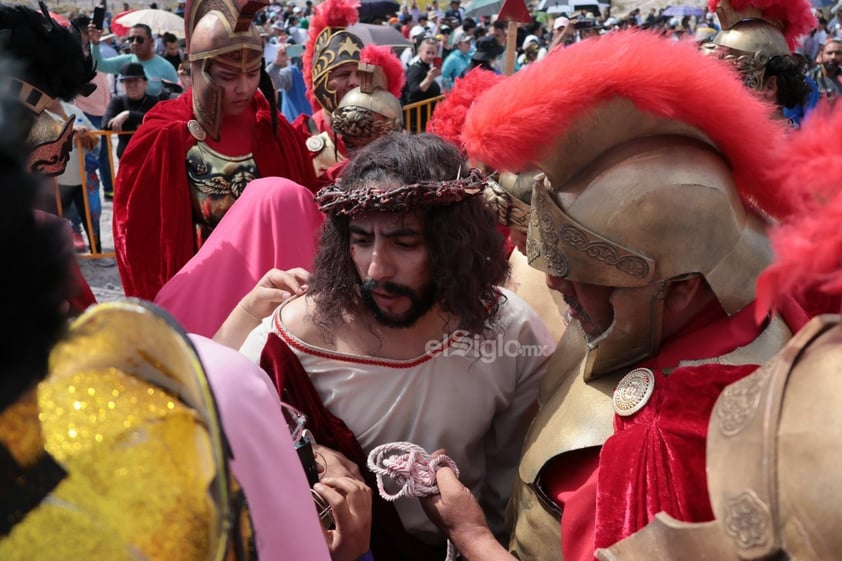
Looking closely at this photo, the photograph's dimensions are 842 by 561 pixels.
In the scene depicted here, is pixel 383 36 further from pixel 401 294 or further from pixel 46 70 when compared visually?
pixel 401 294

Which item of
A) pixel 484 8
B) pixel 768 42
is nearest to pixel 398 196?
pixel 768 42

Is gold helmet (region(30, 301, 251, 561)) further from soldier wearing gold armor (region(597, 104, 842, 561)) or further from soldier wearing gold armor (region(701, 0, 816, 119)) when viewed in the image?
soldier wearing gold armor (region(701, 0, 816, 119))

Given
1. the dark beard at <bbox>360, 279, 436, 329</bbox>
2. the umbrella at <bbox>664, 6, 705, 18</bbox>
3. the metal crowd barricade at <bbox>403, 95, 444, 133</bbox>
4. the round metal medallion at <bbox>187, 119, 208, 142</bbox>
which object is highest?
the dark beard at <bbox>360, 279, 436, 329</bbox>

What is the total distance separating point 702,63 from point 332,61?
3.71m

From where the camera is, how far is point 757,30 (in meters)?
4.04

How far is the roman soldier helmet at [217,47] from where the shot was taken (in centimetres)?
385

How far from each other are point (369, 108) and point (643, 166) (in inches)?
120

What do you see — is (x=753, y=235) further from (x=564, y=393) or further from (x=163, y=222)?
(x=163, y=222)

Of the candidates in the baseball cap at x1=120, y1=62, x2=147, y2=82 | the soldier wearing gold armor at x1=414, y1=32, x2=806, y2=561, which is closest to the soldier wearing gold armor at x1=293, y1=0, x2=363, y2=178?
the baseball cap at x1=120, y1=62, x2=147, y2=82

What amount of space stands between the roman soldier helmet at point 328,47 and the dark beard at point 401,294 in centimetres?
292

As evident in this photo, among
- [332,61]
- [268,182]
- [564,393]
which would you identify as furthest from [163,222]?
[564,393]

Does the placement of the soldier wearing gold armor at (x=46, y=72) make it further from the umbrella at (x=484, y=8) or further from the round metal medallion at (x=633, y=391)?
the umbrella at (x=484, y=8)

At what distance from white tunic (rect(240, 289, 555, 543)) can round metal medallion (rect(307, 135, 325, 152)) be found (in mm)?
2284

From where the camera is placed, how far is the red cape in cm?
388
